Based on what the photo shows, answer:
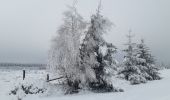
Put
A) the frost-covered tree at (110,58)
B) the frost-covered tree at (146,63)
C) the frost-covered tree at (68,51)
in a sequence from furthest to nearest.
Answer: the frost-covered tree at (146,63)
the frost-covered tree at (110,58)
the frost-covered tree at (68,51)

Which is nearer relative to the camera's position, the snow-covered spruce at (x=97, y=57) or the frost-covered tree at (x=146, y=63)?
the snow-covered spruce at (x=97, y=57)

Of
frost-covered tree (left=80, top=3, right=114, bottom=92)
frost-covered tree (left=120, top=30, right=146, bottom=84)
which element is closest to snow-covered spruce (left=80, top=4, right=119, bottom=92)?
frost-covered tree (left=80, top=3, right=114, bottom=92)

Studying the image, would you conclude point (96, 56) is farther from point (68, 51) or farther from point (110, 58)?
point (68, 51)

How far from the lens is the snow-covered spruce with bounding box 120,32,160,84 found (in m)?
32.8

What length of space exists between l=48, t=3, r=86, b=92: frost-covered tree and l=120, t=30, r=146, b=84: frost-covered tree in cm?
925

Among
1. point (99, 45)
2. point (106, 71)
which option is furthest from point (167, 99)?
point (99, 45)

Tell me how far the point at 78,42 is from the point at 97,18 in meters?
3.38

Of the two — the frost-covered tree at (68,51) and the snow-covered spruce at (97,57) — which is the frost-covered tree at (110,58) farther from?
the frost-covered tree at (68,51)

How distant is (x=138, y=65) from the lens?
115 feet

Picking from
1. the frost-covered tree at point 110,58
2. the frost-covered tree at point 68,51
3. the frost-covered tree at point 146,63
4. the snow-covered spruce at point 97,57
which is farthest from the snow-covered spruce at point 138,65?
the frost-covered tree at point 68,51

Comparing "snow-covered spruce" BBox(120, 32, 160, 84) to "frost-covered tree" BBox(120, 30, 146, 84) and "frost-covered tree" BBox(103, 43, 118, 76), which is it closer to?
"frost-covered tree" BBox(120, 30, 146, 84)

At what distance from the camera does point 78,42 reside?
26.0 m

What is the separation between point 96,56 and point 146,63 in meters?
12.4

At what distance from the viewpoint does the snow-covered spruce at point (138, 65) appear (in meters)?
32.8
